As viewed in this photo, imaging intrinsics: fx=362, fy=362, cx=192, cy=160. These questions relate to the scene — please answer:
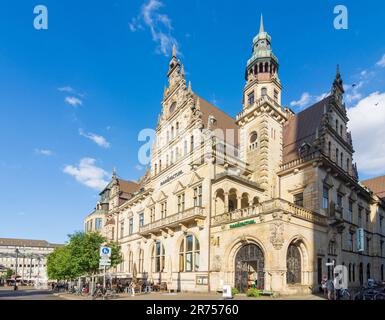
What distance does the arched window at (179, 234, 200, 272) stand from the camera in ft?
111

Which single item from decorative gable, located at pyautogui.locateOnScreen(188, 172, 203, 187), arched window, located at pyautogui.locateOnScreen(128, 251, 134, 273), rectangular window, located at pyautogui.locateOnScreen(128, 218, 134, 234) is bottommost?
arched window, located at pyautogui.locateOnScreen(128, 251, 134, 273)

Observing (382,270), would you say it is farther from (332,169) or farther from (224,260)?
(224,260)

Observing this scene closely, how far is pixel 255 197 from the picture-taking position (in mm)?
34875

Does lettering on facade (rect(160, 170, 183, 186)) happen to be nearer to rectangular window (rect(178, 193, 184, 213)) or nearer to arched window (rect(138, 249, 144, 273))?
rectangular window (rect(178, 193, 184, 213))

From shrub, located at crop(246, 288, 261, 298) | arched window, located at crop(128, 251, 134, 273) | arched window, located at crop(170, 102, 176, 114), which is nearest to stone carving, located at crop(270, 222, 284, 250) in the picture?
shrub, located at crop(246, 288, 261, 298)

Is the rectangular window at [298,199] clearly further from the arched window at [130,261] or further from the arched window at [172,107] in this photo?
the arched window at [130,261]

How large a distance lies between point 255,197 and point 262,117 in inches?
333

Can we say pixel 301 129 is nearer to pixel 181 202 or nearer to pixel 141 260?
pixel 181 202

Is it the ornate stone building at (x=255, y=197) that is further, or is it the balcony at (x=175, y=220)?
the balcony at (x=175, y=220)

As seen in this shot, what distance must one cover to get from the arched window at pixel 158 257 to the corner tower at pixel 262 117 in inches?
512

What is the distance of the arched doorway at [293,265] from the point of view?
87.1 feet

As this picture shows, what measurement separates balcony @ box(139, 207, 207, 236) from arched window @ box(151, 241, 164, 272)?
167 cm

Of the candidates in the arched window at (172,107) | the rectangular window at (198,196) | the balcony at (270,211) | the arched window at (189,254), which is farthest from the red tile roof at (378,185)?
the arched window at (172,107)

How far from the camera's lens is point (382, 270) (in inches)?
1734
